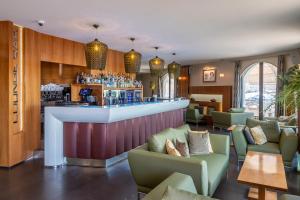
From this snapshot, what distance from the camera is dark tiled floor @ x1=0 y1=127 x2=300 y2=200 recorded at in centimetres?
334

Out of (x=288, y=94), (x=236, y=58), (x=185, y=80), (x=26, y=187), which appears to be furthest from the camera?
(x=185, y=80)

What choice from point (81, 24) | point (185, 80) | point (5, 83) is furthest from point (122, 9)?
point (185, 80)

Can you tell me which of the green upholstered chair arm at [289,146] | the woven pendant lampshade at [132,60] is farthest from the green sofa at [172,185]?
the woven pendant lampshade at [132,60]

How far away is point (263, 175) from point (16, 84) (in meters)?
4.77

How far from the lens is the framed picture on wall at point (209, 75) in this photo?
11.2 meters

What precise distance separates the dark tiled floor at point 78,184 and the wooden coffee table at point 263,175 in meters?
0.45

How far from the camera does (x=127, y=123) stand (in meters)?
5.12

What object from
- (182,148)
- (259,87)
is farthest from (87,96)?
(259,87)

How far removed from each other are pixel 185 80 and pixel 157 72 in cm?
560

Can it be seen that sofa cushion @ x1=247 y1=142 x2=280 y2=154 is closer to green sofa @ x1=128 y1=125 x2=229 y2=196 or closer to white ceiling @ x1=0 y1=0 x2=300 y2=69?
green sofa @ x1=128 y1=125 x2=229 y2=196

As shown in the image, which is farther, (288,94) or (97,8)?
(97,8)

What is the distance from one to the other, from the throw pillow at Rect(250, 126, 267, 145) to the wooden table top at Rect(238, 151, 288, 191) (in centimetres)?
105

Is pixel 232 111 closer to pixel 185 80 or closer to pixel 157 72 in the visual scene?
pixel 157 72

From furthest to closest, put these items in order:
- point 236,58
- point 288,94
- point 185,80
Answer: point 185,80
point 236,58
point 288,94
